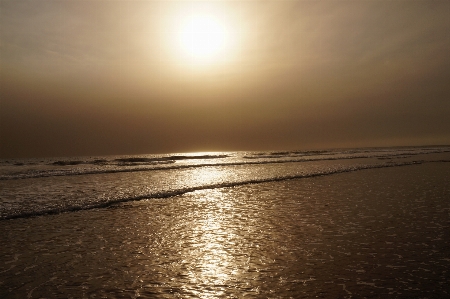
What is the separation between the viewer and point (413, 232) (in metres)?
11.4

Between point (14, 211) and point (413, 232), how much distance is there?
17760 mm

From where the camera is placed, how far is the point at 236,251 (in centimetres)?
989

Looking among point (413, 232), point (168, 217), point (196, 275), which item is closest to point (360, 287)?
point (196, 275)

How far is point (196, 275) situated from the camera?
26.7 feet

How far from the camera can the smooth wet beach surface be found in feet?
24.5

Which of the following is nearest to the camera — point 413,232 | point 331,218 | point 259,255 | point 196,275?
point 196,275

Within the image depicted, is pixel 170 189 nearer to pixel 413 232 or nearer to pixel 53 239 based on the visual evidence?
pixel 53 239

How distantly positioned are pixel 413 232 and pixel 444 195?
9393 mm

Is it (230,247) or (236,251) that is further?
(230,247)

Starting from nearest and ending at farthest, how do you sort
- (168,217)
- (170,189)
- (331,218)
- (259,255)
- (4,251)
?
(259,255) < (4,251) < (331,218) < (168,217) < (170,189)

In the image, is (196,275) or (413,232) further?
(413,232)

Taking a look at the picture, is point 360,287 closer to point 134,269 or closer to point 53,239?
point 134,269

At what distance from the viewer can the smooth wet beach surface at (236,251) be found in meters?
7.45

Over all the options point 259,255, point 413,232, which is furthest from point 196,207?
point 413,232
